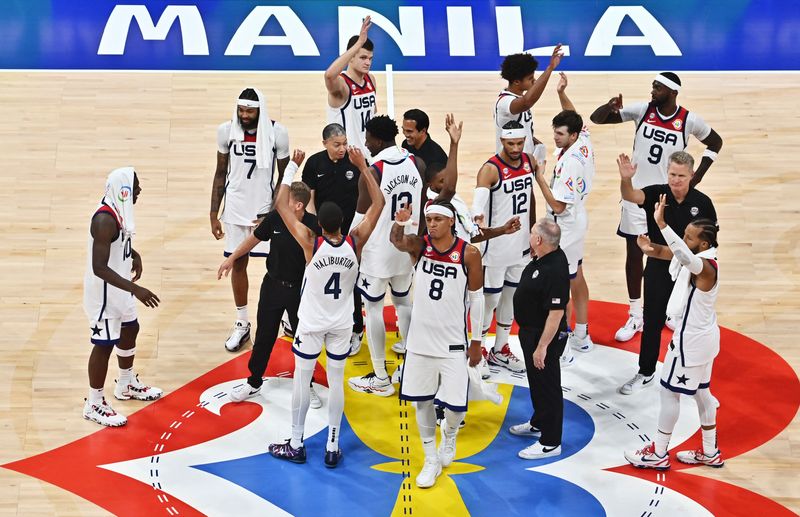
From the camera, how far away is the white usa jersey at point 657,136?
8.72 meters

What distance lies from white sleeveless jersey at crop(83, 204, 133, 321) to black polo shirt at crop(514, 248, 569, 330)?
276cm

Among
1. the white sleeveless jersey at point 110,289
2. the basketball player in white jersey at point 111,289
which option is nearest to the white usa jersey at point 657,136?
the basketball player in white jersey at point 111,289

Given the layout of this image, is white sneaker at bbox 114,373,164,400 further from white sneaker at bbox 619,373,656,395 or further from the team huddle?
white sneaker at bbox 619,373,656,395

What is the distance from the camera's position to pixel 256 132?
8.59 m

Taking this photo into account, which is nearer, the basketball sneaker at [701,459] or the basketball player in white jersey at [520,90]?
the basketball sneaker at [701,459]

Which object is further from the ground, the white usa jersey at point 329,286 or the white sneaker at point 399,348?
the white usa jersey at point 329,286

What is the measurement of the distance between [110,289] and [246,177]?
1.58 m

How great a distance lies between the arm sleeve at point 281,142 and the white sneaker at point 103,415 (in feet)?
7.79

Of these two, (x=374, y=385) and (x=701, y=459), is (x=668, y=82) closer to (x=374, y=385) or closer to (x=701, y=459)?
(x=701, y=459)

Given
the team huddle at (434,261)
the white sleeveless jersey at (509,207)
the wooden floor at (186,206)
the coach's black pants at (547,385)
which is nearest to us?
the team huddle at (434,261)

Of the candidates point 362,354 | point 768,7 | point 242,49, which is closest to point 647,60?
point 768,7

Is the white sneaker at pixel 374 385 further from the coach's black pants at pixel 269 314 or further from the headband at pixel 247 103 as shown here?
→ the headband at pixel 247 103

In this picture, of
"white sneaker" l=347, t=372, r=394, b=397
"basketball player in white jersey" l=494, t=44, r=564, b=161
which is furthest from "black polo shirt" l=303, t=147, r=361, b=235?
"white sneaker" l=347, t=372, r=394, b=397

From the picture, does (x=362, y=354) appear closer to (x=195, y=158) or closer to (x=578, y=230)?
(x=578, y=230)
